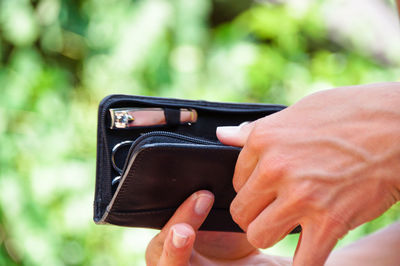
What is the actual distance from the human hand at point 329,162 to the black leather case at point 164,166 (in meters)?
0.10

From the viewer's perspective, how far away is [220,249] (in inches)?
43.4

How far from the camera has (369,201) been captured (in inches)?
28.4

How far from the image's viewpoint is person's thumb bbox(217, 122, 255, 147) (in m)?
0.83

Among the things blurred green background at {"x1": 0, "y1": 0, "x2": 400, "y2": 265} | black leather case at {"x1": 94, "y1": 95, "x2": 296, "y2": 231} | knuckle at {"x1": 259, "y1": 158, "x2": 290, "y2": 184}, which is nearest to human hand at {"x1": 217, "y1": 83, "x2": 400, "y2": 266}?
knuckle at {"x1": 259, "y1": 158, "x2": 290, "y2": 184}

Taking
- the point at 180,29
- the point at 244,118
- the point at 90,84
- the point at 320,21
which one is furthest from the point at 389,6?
the point at 244,118

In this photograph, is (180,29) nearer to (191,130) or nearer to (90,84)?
(90,84)

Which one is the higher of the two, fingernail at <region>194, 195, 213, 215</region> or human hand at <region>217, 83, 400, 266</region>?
human hand at <region>217, 83, 400, 266</region>

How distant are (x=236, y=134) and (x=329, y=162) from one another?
0.58ft

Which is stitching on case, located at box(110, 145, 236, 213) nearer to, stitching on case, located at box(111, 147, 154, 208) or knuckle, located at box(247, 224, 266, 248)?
stitching on case, located at box(111, 147, 154, 208)

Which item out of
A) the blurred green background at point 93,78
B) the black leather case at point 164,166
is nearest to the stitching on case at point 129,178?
the black leather case at point 164,166

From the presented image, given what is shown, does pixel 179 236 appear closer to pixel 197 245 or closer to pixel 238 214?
pixel 238 214

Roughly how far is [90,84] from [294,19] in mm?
1054

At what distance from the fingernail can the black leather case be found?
0.7 inches

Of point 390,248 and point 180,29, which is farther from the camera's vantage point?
point 180,29
